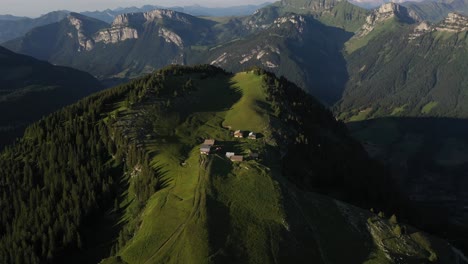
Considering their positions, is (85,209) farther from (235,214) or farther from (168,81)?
Answer: (168,81)

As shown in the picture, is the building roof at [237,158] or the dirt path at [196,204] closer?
the dirt path at [196,204]

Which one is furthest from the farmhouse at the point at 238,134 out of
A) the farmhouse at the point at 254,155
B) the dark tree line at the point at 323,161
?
the farmhouse at the point at 254,155

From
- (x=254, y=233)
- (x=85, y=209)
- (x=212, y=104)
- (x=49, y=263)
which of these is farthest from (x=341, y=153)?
(x=49, y=263)

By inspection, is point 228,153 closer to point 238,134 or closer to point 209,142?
point 209,142

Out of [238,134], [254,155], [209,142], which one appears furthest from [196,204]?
[238,134]

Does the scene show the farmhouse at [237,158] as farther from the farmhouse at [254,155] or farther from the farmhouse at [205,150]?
the farmhouse at [205,150]

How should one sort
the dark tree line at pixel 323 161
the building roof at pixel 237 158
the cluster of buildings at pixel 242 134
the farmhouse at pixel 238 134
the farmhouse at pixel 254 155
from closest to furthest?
the building roof at pixel 237 158
the farmhouse at pixel 254 155
the cluster of buildings at pixel 242 134
the farmhouse at pixel 238 134
the dark tree line at pixel 323 161
